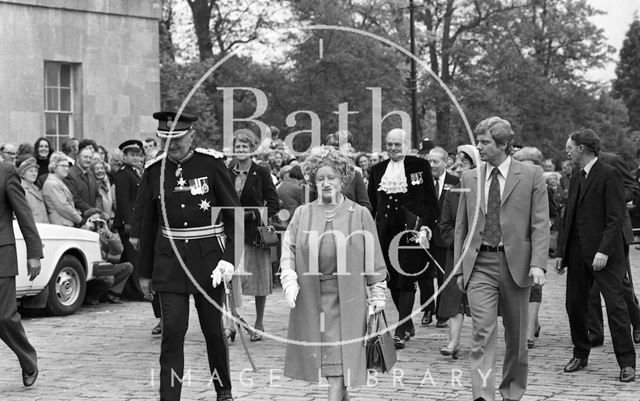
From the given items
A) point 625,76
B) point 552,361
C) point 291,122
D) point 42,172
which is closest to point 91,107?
point 291,122

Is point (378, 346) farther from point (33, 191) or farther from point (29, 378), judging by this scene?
point (33, 191)

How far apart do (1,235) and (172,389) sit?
→ 2.29 meters

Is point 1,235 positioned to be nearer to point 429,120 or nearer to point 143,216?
point 143,216

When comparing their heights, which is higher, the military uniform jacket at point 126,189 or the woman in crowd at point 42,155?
the woman in crowd at point 42,155

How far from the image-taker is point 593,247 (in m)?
9.81

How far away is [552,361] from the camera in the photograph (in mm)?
10461

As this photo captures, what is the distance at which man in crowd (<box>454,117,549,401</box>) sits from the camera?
8234 millimetres

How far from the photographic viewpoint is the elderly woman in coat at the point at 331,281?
7.27m

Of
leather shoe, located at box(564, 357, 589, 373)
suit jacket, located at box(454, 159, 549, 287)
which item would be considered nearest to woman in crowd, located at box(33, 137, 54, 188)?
leather shoe, located at box(564, 357, 589, 373)

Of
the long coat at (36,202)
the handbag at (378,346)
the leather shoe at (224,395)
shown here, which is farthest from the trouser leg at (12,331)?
the long coat at (36,202)

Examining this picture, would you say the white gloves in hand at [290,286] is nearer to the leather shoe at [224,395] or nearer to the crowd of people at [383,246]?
the crowd of people at [383,246]

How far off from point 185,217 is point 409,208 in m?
3.59

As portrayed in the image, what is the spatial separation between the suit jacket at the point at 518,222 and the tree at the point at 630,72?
2569 inches

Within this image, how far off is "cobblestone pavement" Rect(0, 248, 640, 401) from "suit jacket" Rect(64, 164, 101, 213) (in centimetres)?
227
